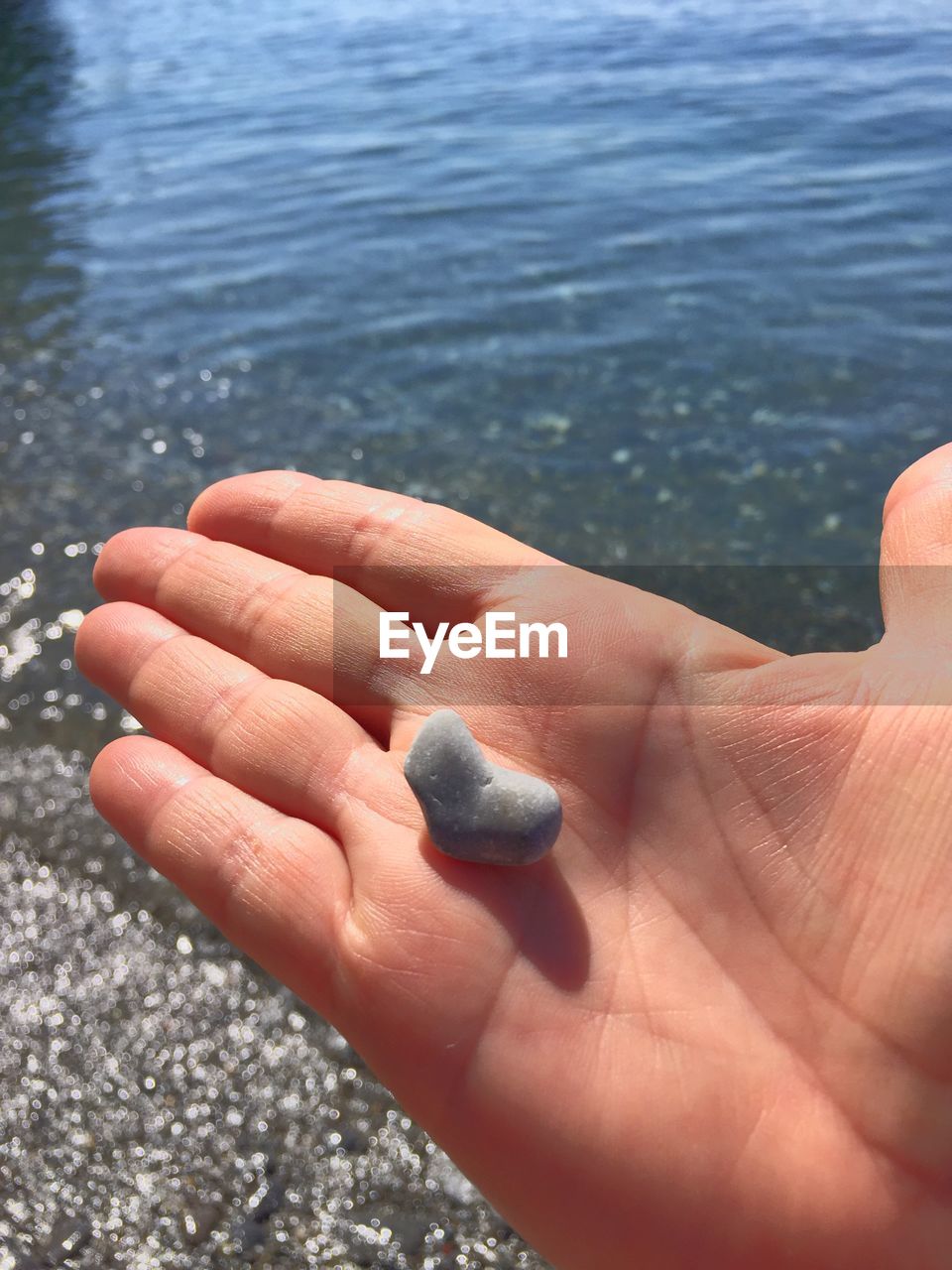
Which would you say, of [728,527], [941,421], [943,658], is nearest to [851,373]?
[941,421]

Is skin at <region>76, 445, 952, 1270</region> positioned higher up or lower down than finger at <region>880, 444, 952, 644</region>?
lower down

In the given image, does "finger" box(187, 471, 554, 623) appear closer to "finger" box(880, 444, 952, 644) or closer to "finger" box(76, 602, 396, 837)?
"finger" box(76, 602, 396, 837)

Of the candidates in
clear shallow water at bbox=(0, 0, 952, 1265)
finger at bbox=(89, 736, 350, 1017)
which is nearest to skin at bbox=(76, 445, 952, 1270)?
finger at bbox=(89, 736, 350, 1017)

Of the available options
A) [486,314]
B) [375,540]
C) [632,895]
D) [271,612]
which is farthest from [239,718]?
[486,314]

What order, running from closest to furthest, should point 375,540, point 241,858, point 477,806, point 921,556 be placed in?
1. point 477,806
2. point 241,858
3. point 921,556
4. point 375,540

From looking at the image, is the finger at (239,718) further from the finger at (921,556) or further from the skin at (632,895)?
the finger at (921,556)

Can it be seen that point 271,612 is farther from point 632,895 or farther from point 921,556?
point 921,556

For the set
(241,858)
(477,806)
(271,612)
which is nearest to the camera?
(477,806)
